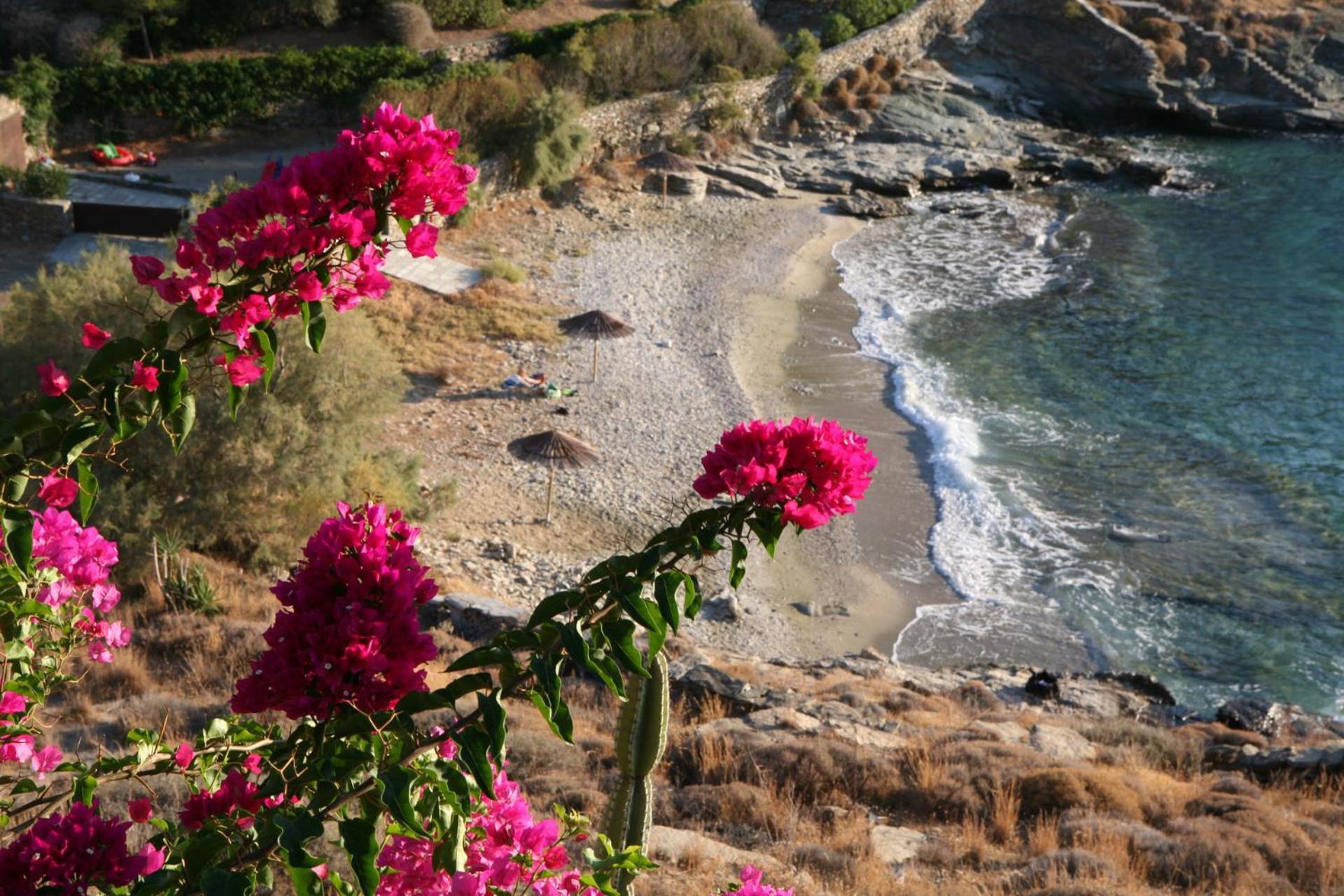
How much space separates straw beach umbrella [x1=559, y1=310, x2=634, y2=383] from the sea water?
5.77 metres

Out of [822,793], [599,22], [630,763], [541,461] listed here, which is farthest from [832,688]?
[599,22]

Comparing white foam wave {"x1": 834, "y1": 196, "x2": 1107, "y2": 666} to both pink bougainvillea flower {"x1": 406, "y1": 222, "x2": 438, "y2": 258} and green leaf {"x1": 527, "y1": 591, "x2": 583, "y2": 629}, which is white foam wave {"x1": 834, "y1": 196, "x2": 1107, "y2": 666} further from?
pink bougainvillea flower {"x1": 406, "y1": 222, "x2": 438, "y2": 258}

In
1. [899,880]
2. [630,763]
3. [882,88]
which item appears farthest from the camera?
[882,88]

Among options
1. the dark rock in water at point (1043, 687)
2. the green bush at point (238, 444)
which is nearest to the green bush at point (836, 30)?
the green bush at point (238, 444)

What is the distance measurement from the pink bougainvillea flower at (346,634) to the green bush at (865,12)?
4274 cm

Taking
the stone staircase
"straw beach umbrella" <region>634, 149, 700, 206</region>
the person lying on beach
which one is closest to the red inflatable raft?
the person lying on beach

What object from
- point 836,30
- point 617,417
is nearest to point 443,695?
point 617,417

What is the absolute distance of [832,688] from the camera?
43.8 ft

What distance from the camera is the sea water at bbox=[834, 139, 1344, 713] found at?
16891 mm

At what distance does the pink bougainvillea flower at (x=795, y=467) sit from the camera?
281cm

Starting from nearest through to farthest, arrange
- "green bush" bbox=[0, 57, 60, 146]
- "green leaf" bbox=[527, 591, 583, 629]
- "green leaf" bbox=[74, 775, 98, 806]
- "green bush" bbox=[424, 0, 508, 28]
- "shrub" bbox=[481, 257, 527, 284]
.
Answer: "green leaf" bbox=[527, 591, 583, 629]
"green leaf" bbox=[74, 775, 98, 806]
"shrub" bbox=[481, 257, 527, 284]
"green bush" bbox=[0, 57, 60, 146]
"green bush" bbox=[424, 0, 508, 28]

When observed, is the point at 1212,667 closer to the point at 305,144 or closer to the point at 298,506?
the point at 298,506

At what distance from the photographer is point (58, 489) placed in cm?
296

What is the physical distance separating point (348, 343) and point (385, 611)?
13.1 m
